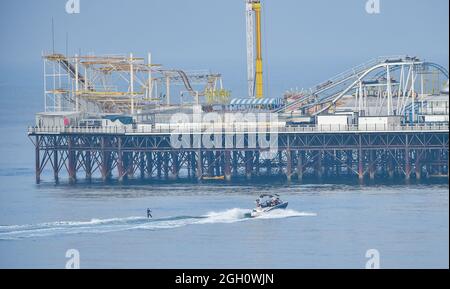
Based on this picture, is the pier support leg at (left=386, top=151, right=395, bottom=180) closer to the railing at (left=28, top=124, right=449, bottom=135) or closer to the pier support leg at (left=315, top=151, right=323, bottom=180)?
the railing at (left=28, top=124, right=449, bottom=135)

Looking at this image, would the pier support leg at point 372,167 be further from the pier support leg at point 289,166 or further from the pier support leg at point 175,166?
the pier support leg at point 175,166

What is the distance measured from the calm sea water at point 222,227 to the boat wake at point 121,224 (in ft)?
0.21

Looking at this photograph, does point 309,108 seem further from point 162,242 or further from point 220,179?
point 162,242

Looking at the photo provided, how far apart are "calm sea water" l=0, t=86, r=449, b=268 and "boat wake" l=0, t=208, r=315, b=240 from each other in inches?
2.5

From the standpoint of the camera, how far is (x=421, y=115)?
563 feet

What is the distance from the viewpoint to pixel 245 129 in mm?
171375

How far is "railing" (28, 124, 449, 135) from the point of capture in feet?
546

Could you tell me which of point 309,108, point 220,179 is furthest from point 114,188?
point 309,108

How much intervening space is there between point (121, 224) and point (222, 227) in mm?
6775

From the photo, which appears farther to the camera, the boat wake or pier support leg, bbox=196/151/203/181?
pier support leg, bbox=196/151/203/181

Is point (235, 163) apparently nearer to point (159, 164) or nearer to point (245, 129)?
point (245, 129)

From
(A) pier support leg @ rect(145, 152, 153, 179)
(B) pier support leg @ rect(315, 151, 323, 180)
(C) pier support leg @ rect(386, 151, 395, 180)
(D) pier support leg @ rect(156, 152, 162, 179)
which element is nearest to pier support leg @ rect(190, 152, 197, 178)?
(D) pier support leg @ rect(156, 152, 162, 179)

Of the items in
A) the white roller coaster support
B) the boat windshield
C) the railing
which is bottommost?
the boat windshield

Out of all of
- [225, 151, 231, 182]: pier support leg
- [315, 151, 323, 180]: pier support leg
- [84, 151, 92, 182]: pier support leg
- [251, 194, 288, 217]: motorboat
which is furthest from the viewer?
[84, 151, 92, 182]: pier support leg
